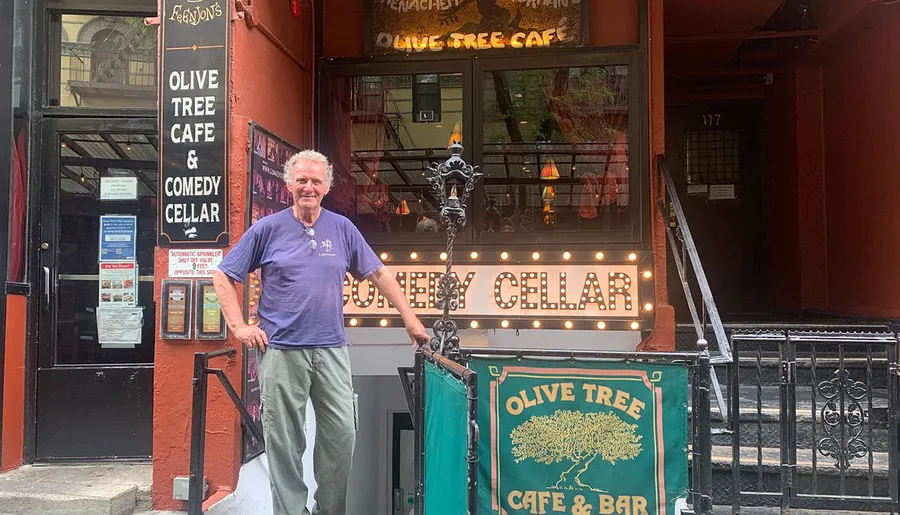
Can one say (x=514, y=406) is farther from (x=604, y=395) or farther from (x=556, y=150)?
(x=556, y=150)

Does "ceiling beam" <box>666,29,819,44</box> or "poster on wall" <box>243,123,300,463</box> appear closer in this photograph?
"poster on wall" <box>243,123,300,463</box>

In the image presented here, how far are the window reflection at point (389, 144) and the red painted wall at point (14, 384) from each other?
272cm

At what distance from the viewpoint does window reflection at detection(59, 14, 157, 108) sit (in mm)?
5164

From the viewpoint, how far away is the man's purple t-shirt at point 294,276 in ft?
10.7

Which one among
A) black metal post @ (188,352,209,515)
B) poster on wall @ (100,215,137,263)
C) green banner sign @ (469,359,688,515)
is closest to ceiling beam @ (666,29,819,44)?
green banner sign @ (469,359,688,515)

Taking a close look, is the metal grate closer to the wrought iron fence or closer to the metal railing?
the metal railing

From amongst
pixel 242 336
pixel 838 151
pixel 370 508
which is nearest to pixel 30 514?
pixel 242 336

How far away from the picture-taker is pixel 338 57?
6332 millimetres

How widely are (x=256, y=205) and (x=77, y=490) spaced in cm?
215

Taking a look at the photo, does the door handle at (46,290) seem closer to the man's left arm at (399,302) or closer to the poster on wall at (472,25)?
the man's left arm at (399,302)

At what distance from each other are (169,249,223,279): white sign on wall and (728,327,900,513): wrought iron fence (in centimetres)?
319

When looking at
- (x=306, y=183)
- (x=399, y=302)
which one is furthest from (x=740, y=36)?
(x=306, y=183)

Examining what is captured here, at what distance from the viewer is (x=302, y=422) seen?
11.0ft

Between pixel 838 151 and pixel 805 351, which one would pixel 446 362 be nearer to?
pixel 805 351
